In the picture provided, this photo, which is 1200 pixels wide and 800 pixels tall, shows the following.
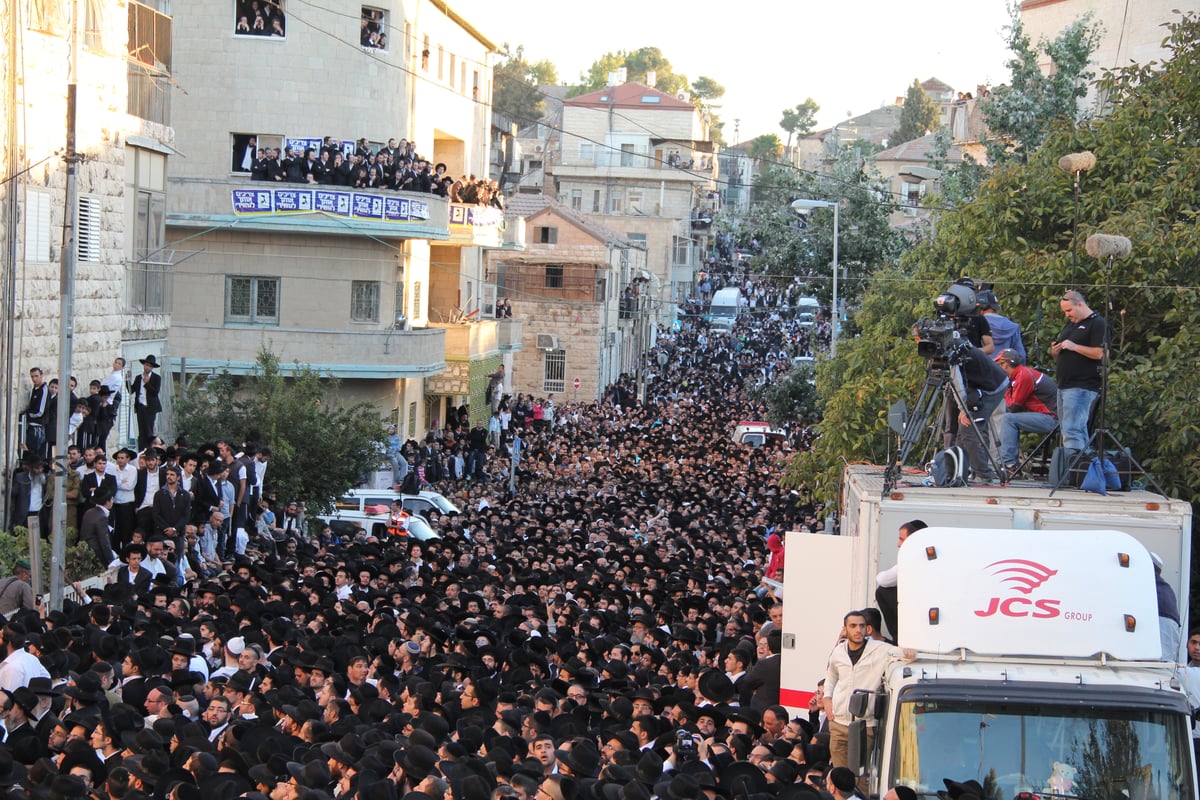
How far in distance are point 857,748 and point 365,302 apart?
92.4 feet

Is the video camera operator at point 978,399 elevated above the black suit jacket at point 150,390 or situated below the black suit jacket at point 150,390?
above

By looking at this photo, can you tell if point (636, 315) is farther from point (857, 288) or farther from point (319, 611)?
point (319, 611)

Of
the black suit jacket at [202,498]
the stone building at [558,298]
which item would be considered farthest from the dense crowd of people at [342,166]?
the stone building at [558,298]

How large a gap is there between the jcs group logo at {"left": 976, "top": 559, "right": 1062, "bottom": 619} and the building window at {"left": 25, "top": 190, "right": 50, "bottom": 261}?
569 inches

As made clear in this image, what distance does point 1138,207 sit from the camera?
16.8 m

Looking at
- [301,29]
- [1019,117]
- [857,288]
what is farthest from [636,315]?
[1019,117]

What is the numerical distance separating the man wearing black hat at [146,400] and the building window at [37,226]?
266cm

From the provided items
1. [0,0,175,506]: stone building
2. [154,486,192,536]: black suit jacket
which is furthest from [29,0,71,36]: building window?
[154,486,192,536]: black suit jacket

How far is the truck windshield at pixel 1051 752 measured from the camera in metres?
8.23

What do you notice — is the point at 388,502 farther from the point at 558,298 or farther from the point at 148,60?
the point at 558,298

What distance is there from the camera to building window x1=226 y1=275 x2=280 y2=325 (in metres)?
35.1

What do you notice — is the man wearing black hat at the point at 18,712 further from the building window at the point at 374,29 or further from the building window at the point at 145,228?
the building window at the point at 374,29

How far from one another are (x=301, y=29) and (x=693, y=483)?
12470 mm

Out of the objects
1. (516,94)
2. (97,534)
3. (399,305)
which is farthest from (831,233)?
(516,94)
